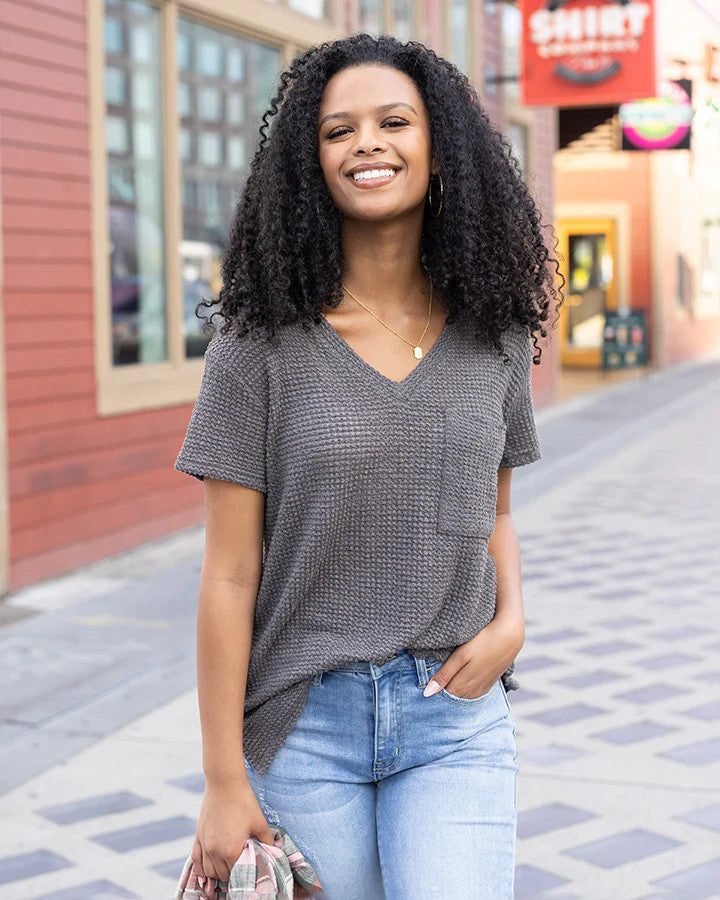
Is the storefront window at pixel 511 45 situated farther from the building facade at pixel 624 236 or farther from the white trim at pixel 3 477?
the white trim at pixel 3 477

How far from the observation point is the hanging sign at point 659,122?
1989cm

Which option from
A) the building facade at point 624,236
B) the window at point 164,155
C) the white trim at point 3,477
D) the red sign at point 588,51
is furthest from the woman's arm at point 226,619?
the building facade at point 624,236

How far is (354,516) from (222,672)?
0.30 metres

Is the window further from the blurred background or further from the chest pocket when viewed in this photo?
the chest pocket

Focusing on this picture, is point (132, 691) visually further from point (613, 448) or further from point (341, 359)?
point (613, 448)

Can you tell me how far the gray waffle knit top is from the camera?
6.87 ft

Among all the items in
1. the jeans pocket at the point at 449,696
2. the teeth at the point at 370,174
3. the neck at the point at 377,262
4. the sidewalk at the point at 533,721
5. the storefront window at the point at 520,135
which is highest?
the storefront window at the point at 520,135

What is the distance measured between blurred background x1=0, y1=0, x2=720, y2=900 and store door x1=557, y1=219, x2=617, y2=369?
9.71m

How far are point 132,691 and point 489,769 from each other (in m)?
3.46

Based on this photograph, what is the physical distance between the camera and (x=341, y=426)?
209cm

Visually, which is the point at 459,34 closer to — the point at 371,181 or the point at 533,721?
the point at 533,721

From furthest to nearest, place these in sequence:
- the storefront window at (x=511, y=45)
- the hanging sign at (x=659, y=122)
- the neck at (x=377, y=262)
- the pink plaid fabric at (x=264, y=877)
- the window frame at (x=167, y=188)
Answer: the hanging sign at (x=659, y=122) → the storefront window at (x=511, y=45) → the window frame at (x=167, y=188) → the neck at (x=377, y=262) → the pink plaid fabric at (x=264, y=877)

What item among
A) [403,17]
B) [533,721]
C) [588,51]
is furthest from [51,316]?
[588,51]

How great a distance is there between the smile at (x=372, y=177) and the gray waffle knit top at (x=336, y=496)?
0.23m
